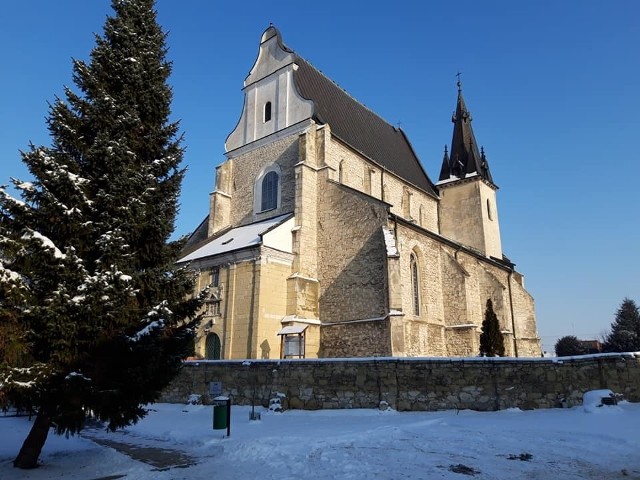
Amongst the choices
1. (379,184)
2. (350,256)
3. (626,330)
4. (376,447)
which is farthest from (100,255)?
(626,330)

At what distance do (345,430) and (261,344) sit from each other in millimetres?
9995

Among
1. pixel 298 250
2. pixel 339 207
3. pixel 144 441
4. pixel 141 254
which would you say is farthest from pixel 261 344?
pixel 141 254

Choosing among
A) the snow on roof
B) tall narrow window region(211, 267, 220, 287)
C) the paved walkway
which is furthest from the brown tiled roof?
the paved walkway

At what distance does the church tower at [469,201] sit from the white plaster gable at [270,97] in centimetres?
1415

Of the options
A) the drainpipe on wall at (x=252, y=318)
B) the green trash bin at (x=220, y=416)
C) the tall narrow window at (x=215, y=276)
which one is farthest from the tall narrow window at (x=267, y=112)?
the green trash bin at (x=220, y=416)

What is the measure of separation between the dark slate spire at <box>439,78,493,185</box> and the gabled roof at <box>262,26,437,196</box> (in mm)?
2058

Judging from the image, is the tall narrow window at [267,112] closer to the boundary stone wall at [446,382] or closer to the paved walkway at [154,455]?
the boundary stone wall at [446,382]

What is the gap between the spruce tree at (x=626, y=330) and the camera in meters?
33.5

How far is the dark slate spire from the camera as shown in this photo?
113 ft

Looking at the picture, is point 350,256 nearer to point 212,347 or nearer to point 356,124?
point 212,347

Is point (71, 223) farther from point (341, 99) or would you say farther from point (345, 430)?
point (341, 99)

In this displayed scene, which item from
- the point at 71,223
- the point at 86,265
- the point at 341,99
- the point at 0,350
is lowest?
→ the point at 0,350

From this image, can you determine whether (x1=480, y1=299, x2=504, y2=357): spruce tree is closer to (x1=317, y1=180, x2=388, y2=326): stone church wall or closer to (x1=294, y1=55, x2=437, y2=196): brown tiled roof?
(x1=317, y1=180, x2=388, y2=326): stone church wall

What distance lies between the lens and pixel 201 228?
2834 centimetres
